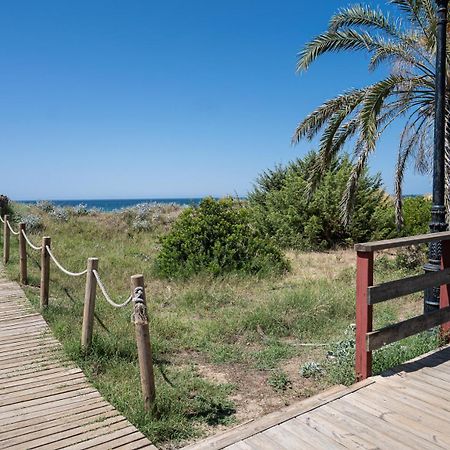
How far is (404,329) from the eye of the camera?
4.32 metres

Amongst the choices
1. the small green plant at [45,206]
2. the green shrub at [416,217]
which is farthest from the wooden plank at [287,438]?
the small green plant at [45,206]

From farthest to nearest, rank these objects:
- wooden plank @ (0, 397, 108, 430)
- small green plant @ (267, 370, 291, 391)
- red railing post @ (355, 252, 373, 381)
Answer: small green plant @ (267, 370, 291, 391) → red railing post @ (355, 252, 373, 381) → wooden plank @ (0, 397, 108, 430)

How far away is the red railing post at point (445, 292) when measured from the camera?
484 cm

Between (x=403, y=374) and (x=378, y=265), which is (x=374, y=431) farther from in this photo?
(x=378, y=265)

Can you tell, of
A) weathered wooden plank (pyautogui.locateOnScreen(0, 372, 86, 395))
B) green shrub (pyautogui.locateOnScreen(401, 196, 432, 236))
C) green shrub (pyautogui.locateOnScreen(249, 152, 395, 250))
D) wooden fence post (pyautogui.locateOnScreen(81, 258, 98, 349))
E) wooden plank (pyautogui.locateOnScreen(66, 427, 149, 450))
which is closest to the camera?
wooden plank (pyautogui.locateOnScreen(66, 427, 149, 450))

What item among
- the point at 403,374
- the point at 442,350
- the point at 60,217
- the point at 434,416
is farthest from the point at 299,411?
the point at 60,217

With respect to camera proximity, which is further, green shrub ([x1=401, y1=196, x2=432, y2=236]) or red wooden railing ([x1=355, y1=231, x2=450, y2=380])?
green shrub ([x1=401, y1=196, x2=432, y2=236])

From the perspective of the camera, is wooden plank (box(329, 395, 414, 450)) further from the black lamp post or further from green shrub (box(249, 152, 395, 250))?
green shrub (box(249, 152, 395, 250))

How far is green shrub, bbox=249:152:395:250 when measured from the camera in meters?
15.8

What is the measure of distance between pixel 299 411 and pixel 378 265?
29.7 ft

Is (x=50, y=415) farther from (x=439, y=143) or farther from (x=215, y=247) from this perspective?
(x=215, y=247)

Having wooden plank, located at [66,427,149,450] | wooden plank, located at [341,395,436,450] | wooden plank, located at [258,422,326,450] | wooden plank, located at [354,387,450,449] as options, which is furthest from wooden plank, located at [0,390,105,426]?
wooden plank, located at [354,387,450,449]

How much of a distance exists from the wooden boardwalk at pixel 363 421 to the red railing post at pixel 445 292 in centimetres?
108

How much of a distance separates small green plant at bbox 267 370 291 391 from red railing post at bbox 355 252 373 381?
3.11 ft
